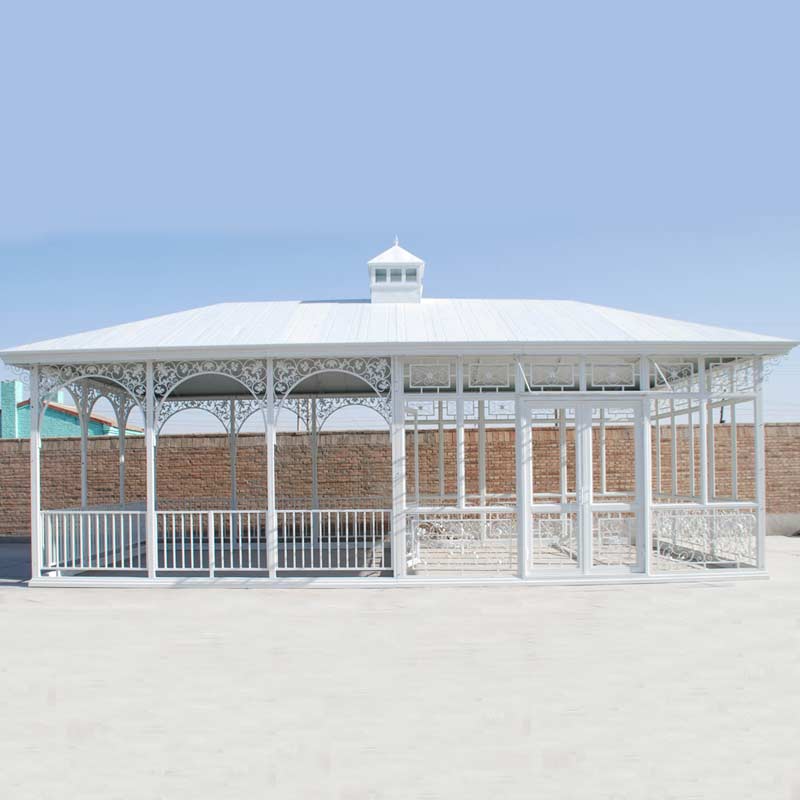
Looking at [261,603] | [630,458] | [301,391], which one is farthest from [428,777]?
[630,458]

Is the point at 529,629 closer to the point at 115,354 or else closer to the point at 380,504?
the point at 115,354

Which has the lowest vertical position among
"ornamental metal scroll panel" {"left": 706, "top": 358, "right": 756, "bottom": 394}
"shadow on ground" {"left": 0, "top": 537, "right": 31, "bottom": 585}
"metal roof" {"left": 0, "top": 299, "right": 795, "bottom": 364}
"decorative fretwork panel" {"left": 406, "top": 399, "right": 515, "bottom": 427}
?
"shadow on ground" {"left": 0, "top": 537, "right": 31, "bottom": 585}

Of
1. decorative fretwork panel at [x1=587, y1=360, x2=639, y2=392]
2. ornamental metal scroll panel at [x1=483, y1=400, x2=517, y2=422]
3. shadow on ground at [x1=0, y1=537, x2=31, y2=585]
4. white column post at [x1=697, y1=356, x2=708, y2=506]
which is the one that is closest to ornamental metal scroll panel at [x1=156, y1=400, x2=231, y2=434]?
shadow on ground at [x1=0, y1=537, x2=31, y2=585]

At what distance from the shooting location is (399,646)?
7043 mm

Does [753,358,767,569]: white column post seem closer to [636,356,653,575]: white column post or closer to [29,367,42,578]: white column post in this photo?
[636,356,653,575]: white column post

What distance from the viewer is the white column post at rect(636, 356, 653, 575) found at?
10.2 meters

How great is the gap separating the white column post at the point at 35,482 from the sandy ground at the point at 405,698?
1456 mm

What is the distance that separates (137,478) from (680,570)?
10705mm

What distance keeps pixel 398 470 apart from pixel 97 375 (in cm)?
421

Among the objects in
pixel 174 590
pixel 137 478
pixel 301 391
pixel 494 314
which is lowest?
pixel 174 590

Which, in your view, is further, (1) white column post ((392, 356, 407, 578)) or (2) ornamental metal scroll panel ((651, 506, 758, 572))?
(2) ornamental metal scroll panel ((651, 506, 758, 572))

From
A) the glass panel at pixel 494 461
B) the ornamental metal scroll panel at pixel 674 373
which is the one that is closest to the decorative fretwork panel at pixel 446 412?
the glass panel at pixel 494 461

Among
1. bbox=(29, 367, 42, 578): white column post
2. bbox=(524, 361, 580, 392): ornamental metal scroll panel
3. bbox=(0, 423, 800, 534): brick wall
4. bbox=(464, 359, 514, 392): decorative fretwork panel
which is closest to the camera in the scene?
bbox=(29, 367, 42, 578): white column post

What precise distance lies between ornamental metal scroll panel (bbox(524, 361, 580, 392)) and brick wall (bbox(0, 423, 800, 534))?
425 cm
